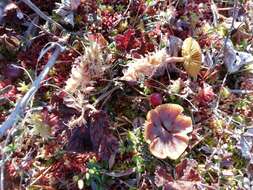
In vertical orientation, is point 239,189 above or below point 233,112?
below

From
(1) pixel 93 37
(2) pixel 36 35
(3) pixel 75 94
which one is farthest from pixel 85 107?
(2) pixel 36 35

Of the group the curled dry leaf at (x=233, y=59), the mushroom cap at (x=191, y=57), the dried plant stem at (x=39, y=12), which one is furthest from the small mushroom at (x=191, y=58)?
the dried plant stem at (x=39, y=12)

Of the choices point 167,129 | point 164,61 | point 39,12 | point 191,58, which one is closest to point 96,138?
point 167,129

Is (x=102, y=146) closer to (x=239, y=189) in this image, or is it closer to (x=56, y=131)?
(x=56, y=131)

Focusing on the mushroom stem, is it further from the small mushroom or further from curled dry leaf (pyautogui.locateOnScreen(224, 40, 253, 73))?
curled dry leaf (pyautogui.locateOnScreen(224, 40, 253, 73))

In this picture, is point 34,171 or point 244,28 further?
point 244,28

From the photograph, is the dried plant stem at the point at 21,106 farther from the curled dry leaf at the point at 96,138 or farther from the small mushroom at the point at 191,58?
the small mushroom at the point at 191,58

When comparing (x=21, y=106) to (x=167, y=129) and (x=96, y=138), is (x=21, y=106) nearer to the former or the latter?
(x=96, y=138)
